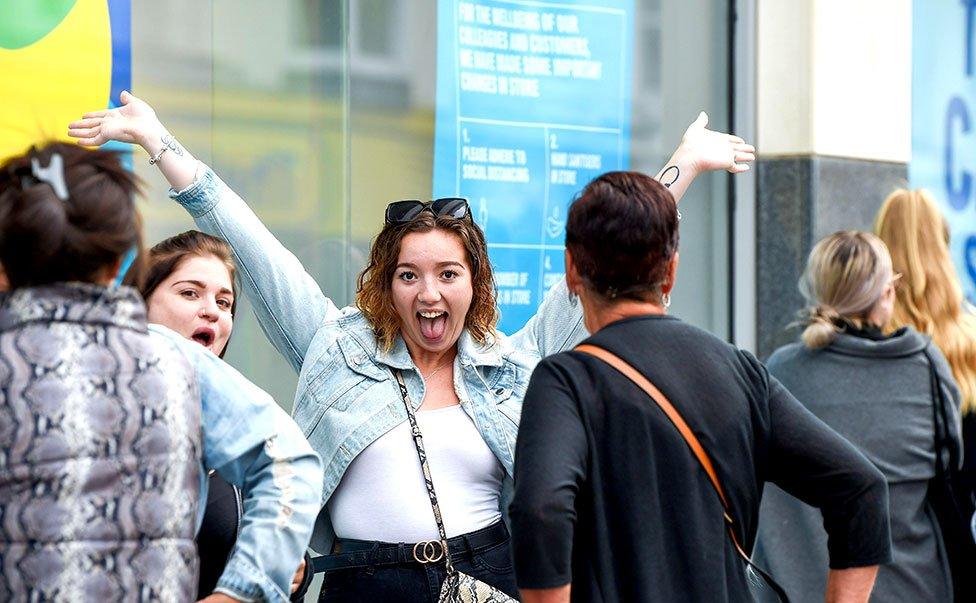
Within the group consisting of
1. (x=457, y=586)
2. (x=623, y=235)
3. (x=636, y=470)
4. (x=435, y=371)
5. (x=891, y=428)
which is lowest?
(x=457, y=586)

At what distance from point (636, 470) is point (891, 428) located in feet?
7.67

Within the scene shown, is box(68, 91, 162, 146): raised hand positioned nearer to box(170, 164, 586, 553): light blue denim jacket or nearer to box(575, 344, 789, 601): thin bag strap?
box(170, 164, 586, 553): light blue denim jacket

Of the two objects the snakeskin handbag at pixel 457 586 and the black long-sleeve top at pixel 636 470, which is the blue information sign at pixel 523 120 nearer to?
the snakeskin handbag at pixel 457 586

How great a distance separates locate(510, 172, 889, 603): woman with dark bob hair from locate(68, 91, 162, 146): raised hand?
1139 millimetres

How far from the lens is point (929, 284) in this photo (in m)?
5.34

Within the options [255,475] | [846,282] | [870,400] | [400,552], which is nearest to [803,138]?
[846,282]

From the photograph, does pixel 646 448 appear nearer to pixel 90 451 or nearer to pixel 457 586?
pixel 457 586

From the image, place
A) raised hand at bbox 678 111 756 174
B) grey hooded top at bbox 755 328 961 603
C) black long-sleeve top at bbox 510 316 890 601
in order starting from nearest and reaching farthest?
black long-sleeve top at bbox 510 316 890 601 → raised hand at bbox 678 111 756 174 → grey hooded top at bbox 755 328 961 603

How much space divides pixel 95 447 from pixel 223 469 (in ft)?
1.16

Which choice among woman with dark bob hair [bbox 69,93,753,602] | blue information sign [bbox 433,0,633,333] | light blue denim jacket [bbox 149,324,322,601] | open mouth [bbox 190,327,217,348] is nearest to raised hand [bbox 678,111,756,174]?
woman with dark bob hair [bbox 69,93,753,602]

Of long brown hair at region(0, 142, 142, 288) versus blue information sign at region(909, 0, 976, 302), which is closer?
long brown hair at region(0, 142, 142, 288)

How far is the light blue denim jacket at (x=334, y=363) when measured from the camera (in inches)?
138

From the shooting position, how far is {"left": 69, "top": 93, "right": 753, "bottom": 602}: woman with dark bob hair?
3.44m

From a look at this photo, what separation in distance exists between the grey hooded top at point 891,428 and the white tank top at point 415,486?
70.5 inches
